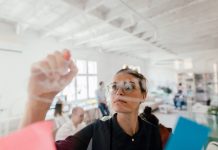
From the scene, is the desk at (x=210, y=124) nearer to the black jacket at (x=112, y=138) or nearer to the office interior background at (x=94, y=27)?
the black jacket at (x=112, y=138)

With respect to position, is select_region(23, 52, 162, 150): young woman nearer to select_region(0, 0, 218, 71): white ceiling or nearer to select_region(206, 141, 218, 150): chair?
select_region(206, 141, 218, 150): chair

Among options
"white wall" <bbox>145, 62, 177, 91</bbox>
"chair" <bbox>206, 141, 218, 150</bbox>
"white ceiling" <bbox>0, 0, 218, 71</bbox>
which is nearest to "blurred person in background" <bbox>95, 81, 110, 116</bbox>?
"chair" <bbox>206, 141, 218, 150</bbox>

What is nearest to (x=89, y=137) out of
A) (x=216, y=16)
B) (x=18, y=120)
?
(x=18, y=120)

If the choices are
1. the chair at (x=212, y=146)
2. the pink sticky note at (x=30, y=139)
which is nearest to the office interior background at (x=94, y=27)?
the chair at (x=212, y=146)

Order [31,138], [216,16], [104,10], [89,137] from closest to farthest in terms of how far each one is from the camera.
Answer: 1. [31,138]
2. [89,137]
3. [104,10]
4. [216,16]

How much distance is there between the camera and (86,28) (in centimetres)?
355

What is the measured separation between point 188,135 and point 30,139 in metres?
0.35

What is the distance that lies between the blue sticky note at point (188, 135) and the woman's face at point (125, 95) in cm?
33

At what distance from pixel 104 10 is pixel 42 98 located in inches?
113

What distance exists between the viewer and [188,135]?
0.38 metres

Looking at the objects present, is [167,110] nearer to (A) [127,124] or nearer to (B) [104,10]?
(B) [104,10]

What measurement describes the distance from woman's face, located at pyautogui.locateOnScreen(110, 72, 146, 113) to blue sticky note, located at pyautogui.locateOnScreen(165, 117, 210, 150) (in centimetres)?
33

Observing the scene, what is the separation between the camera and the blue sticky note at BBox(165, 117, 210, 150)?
0.37 meters

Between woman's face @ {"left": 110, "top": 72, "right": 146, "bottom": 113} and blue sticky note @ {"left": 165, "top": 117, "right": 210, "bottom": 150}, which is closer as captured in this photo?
blue sticky note @ {"left": 165, "top": 117, "right": 210, "bottom": 150}
